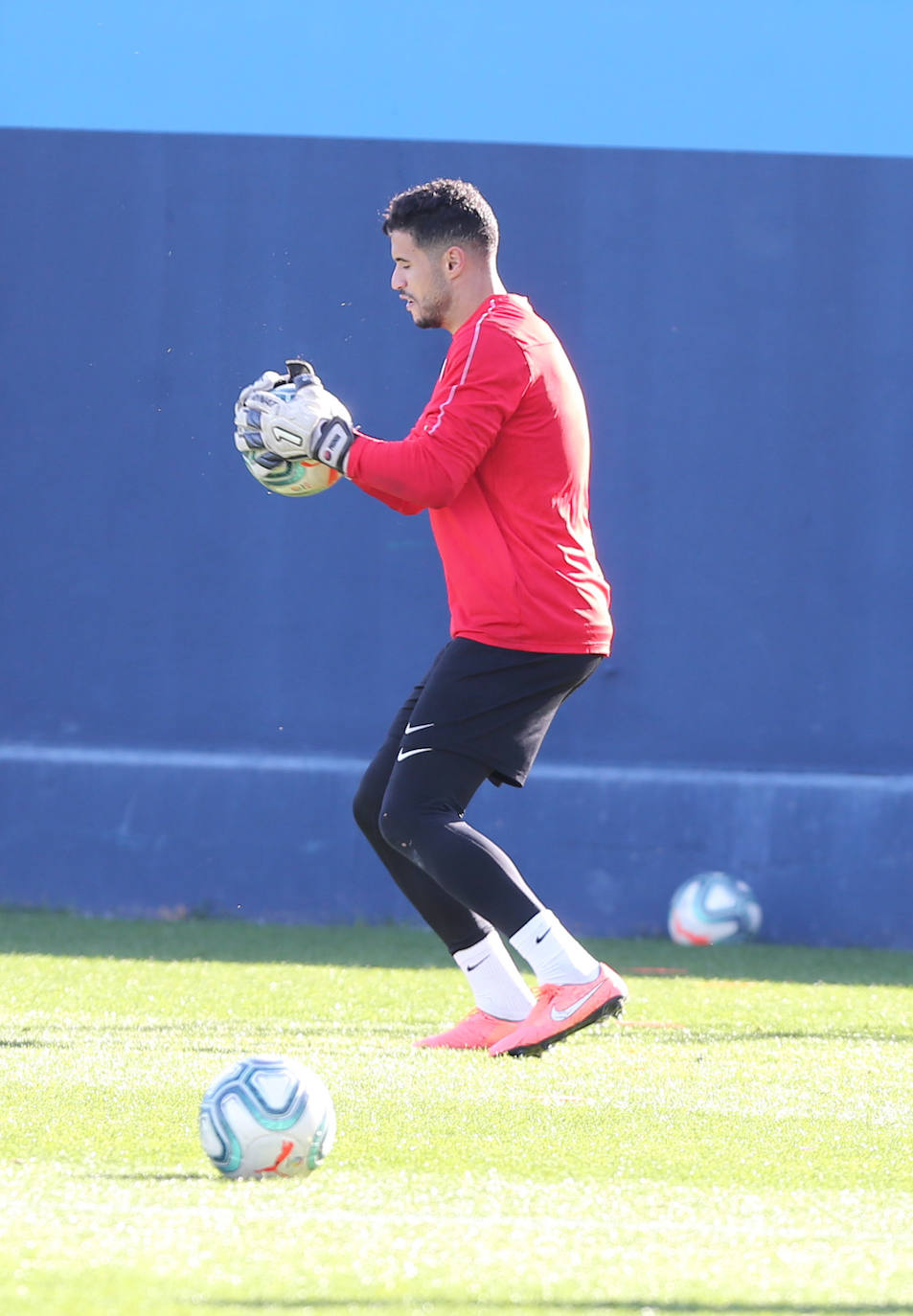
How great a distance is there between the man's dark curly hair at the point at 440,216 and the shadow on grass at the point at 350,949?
3289 mm

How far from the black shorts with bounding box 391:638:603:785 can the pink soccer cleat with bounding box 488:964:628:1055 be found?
0.53m

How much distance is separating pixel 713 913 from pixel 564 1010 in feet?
12.5

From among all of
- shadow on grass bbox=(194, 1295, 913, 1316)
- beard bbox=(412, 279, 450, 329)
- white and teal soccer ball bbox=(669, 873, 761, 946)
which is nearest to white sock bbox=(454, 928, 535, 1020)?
beard bbox=(412, 279, 450, 329)

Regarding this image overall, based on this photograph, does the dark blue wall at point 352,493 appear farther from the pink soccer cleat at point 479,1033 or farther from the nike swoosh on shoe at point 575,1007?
the nike swoosh on shoe at point 575,1007

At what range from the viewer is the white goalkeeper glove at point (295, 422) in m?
4.55

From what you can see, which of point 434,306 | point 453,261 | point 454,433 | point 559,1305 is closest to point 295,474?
point 454,433

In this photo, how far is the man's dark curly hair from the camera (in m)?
4.79

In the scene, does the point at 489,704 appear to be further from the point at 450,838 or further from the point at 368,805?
the point at 368,805

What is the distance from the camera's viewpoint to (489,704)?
181 inches

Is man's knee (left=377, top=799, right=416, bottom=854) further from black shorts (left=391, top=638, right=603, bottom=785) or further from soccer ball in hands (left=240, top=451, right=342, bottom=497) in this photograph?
soccer ball in hands (left=240, top=451, right=342, bottom=497)

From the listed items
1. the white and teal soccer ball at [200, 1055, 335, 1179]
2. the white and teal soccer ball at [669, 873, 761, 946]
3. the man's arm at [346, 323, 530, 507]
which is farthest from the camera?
the white and teal soccer ball at [669, 873, 761, 946]

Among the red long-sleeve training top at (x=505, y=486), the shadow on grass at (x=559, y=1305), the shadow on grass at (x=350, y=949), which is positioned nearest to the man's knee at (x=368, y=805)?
the red long-sleeve training top at (x=505, y=486)

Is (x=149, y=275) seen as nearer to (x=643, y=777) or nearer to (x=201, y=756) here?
(x=201, y=756)

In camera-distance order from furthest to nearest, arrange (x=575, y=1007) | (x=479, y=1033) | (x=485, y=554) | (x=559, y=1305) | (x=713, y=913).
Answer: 1. (x=713, y=913)
2. (x=479, y=1033)
3. (x=485, y=554)
4. (x=575, y=1007)
5. (x=559, y=1305)
